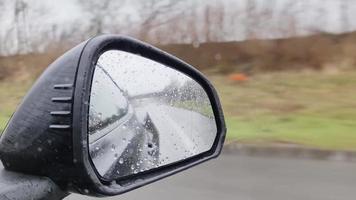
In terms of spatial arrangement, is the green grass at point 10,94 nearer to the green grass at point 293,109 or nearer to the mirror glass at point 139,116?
the green grass at point 293,109

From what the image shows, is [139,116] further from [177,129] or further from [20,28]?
[20,28]

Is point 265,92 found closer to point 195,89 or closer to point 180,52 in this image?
point 180,52

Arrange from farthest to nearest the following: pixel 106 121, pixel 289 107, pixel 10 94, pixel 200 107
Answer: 1. pixel 10 94
2. pixel 289 107
3. pixel 200 107
4. pixel 106 121

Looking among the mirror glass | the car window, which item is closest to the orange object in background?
the mirror glass

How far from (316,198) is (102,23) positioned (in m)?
15.1

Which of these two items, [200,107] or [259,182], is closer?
[200,107]

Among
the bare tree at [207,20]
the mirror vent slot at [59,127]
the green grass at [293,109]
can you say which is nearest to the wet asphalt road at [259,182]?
the green grass at [293,109]

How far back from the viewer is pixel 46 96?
1319 mm

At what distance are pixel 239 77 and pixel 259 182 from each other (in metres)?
10.9

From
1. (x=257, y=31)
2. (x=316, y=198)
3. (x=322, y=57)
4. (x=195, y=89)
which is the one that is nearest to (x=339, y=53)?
(x=322, y=57)

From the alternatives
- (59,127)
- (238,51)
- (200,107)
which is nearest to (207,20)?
(238,51)

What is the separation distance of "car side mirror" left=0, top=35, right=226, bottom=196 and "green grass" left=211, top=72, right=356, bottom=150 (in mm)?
7342

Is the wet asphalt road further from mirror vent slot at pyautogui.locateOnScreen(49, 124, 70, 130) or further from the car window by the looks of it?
mirror vent slot at pyautogui.locateOnScreen(49, 124, 70, 130)

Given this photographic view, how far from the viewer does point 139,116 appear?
1.57 m
